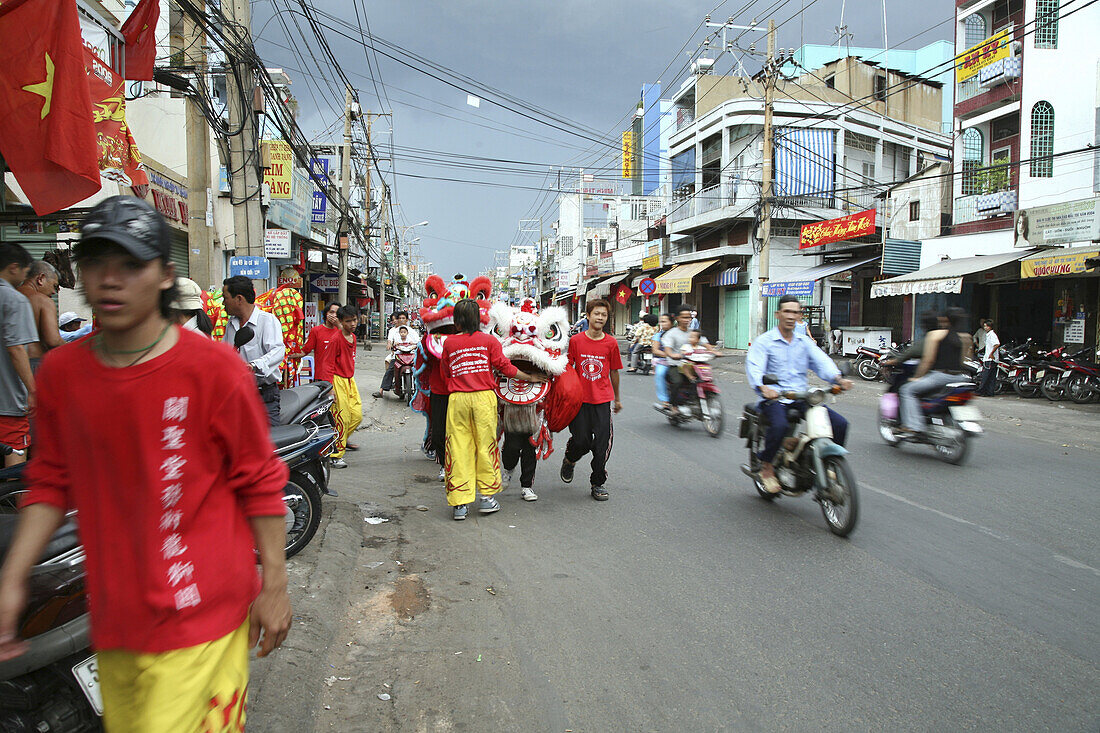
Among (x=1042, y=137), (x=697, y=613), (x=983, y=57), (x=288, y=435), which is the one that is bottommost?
(x=697, y=613)

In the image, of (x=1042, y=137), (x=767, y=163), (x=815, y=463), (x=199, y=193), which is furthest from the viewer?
(x=767, y=163)

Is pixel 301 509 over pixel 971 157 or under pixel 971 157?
under

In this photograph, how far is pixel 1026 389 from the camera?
15008 millimetres

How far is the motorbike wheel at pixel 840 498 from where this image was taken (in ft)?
16.8

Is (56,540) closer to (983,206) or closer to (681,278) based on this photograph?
(983,206)

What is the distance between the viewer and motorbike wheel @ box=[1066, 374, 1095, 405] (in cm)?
1377

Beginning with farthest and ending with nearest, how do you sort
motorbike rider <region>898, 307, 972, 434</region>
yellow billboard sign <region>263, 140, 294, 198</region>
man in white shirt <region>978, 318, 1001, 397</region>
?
yellow billboard sign <region>263, 140, 294, 198</region>, man in white shirt <region>978, 318, 1001, 397</region>, motorbike rider <region>898, 307, 972, 434</region>

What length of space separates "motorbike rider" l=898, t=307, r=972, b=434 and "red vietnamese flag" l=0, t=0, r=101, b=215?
8390 millimetres

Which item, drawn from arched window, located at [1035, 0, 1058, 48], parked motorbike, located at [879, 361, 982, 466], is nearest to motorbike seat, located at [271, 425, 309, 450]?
parked motorbike, located at [879, 361, 982, 466]

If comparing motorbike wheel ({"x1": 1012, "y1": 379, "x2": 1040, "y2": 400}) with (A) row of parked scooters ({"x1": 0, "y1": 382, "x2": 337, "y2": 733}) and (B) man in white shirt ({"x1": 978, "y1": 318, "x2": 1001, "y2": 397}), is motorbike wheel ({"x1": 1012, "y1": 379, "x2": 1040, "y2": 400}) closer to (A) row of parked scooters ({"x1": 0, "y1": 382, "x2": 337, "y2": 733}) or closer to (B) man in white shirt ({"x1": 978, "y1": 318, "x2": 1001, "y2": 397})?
(B) man in white shirt ({"x1": 978, "y1": 318, "x2": 1001, "y2": 397})

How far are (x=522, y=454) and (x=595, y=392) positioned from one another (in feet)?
2.93

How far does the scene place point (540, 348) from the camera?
21.9 ft

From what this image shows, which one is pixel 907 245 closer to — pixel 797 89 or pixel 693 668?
pixel 797 89

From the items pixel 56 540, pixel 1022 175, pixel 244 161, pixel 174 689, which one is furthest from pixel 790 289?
pixel 174 689
